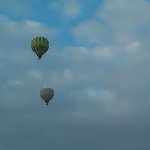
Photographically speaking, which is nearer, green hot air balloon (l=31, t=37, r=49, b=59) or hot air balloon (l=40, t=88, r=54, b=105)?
green hot air balloon (l=31, t=37, r=49, b=59)

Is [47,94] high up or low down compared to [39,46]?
down

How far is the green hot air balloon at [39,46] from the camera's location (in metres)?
164

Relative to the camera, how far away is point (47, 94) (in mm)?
176875

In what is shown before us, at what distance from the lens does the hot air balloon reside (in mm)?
175137

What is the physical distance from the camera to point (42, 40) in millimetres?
164875

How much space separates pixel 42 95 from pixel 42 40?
18.5 metres

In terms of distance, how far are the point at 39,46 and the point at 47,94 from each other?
59.4 ft

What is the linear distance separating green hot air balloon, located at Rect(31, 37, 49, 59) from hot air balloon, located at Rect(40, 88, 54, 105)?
53.1 feet

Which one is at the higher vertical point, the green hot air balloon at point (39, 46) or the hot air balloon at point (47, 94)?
the green hot air balloon at point (39, 46)

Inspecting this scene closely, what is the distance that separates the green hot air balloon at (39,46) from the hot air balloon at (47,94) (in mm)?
16184

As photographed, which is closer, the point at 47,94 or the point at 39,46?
the point at 39,46

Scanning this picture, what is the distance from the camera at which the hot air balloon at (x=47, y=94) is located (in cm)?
17514

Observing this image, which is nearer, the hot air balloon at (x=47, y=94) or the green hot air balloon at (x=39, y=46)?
the green hot air balloon at (x=39, y=46)

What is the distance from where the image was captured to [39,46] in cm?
16375
